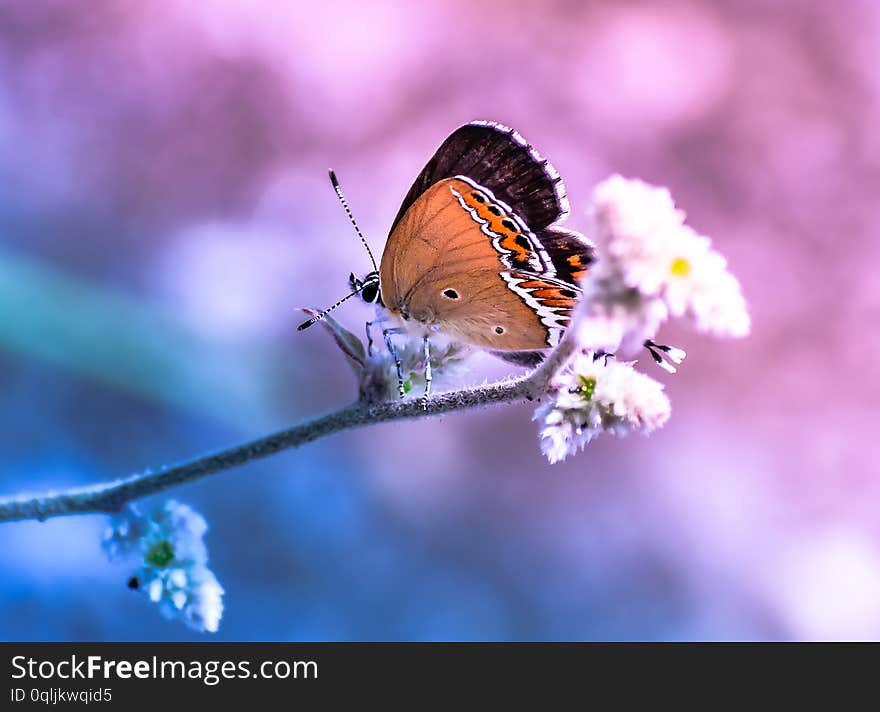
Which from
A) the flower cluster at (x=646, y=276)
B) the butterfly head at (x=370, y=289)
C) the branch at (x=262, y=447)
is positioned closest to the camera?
the flower cluster at (x=646, y=276)

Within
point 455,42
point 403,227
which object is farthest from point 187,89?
point 403,227

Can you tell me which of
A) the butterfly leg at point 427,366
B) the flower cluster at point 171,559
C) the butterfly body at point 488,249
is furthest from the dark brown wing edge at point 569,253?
the flower cluster at point 171,559

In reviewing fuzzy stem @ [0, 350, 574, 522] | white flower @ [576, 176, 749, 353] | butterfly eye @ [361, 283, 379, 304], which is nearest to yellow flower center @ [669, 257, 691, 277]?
white flower @ [576, 176, 749, 353]

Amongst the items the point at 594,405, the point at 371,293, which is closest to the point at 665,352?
the point at 594,405

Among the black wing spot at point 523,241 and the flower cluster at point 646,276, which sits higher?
the black wing spot at point 523,241

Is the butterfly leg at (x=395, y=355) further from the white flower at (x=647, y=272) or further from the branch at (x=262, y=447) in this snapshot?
the white flower at (x=647, y=272)

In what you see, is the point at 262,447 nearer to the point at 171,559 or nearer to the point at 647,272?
the point at 171,559
